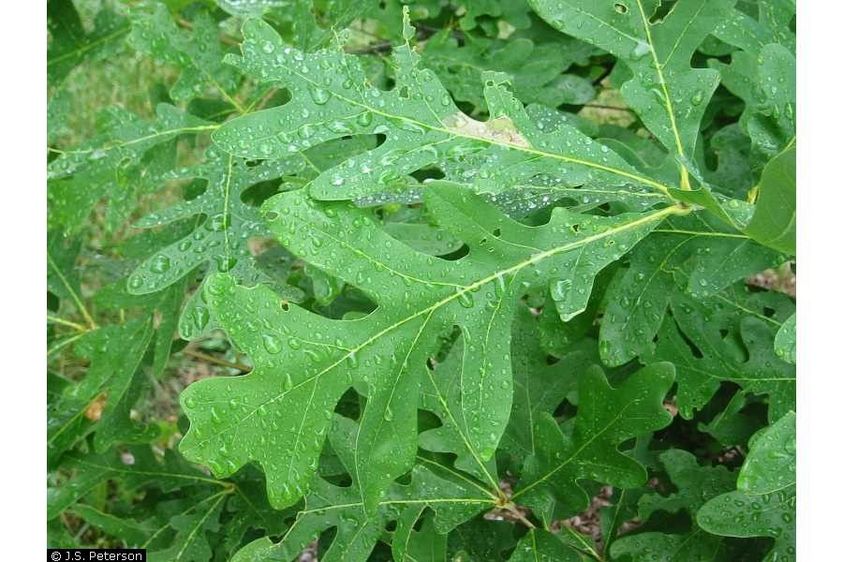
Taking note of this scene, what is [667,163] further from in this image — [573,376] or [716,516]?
[716,516]

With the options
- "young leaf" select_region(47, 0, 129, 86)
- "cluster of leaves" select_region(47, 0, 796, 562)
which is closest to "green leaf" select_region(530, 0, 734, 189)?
"cluster of leaves" select_region(47, 0, 796, 562)

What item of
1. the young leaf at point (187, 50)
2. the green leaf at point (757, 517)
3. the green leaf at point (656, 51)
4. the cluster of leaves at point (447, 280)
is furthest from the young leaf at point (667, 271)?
the young leaf at point (187, 50)

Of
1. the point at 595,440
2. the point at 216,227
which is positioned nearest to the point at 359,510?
the point at 595,440

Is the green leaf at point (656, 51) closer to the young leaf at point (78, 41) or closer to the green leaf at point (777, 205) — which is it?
the green leaf at point (777, 205)

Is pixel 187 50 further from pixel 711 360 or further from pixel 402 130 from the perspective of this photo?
pixel 711 360

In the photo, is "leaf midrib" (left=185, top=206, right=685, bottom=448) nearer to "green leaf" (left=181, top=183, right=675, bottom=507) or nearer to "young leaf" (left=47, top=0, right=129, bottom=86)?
"green leaf" (left=181, top=183, right=675, bottom=507)

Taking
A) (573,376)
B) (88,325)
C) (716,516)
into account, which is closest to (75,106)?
(88,325)

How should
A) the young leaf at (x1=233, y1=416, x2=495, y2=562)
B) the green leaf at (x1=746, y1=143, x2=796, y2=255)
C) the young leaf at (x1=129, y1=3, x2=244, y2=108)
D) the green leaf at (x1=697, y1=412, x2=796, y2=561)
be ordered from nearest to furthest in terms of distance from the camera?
the green leaf at (x1=746, y1=143, x2=796, y2=255) < the green leaf at (x1=697, y1=412, x2=796, y2=561) < the young leaf at (x1=233, y1=416, x2=495, y2=562) < the young leaf at (x1=129, y1=3, x2=244, y2=108)
